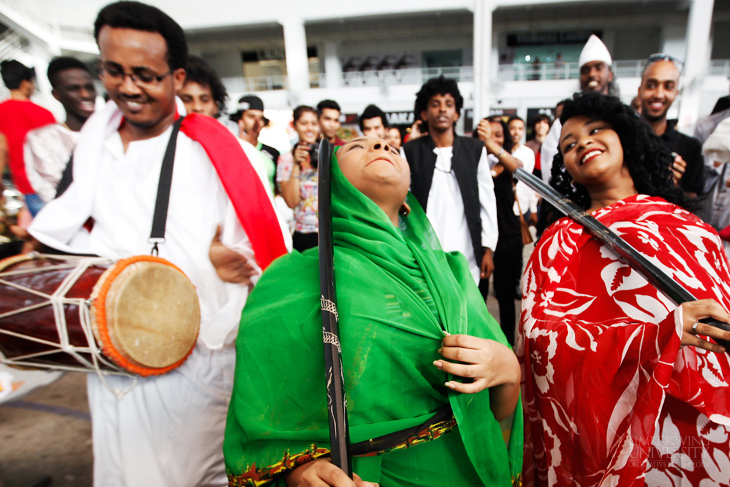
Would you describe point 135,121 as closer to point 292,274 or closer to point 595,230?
point 292,274

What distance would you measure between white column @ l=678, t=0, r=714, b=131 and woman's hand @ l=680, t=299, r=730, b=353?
60.8 feet

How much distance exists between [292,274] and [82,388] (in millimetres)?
3318

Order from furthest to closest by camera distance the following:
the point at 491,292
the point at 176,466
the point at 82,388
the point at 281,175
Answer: the point at 491,292, the point at 281,175, the point at 82,388, the point at 176,466

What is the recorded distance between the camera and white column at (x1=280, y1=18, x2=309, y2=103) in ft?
57.8

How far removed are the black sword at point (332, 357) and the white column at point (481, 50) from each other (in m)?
16.3

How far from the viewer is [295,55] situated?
17.6 meters

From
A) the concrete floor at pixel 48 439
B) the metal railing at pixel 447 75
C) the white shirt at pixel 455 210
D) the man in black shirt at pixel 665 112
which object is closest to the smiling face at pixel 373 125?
the white shirt at pixel 455 210

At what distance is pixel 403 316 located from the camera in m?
1.12

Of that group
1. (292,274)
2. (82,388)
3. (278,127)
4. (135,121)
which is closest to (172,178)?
Result: (135,121)

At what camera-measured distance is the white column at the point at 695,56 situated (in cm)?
1498

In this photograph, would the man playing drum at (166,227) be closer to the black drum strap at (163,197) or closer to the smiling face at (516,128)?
the black drum strap at (163,197)

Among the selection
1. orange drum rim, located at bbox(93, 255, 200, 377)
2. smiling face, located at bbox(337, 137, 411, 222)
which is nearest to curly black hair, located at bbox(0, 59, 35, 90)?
orange drum rim, located at bbox(93, 255, 200, 377)

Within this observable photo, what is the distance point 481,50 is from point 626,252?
16.7 metres

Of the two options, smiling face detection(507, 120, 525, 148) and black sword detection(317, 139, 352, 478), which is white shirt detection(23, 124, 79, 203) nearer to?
black sword detection(317, 139, 352, 478)
